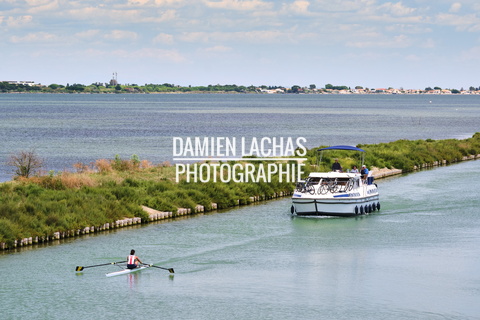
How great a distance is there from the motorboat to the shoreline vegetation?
5.57 metres

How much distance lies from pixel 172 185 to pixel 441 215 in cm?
1661

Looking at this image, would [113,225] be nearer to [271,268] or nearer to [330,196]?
[271,268]

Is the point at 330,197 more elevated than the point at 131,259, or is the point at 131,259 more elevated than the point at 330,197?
the point at 330,197

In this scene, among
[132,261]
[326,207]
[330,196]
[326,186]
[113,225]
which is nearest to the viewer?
[132,261]

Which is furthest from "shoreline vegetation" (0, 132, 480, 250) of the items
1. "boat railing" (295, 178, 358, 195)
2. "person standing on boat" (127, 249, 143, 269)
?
"person standing on boat" (127, 249, 143, 269)

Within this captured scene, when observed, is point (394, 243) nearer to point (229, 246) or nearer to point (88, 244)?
point (229, 246)

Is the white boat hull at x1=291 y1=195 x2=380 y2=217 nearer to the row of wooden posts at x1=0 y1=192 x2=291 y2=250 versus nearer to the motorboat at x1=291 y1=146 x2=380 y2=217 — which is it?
the motorboat at x1=291 y1=146 x2=380 y2=217

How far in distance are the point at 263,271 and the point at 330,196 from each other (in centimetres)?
1381

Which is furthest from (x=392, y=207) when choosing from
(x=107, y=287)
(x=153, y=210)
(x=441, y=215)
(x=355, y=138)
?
(x=355, y=138)

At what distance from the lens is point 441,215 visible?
50.8m

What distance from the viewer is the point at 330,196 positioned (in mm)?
48125

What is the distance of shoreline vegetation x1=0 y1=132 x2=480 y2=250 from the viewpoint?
38.8 metres

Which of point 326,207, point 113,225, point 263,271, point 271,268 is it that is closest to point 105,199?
point 113,225

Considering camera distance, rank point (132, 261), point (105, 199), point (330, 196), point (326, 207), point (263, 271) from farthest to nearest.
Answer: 1. point (330, 196)
2. point (326, 207)
3. point (105, 199)
4. point (263, 271)
5. point (132, 261)
